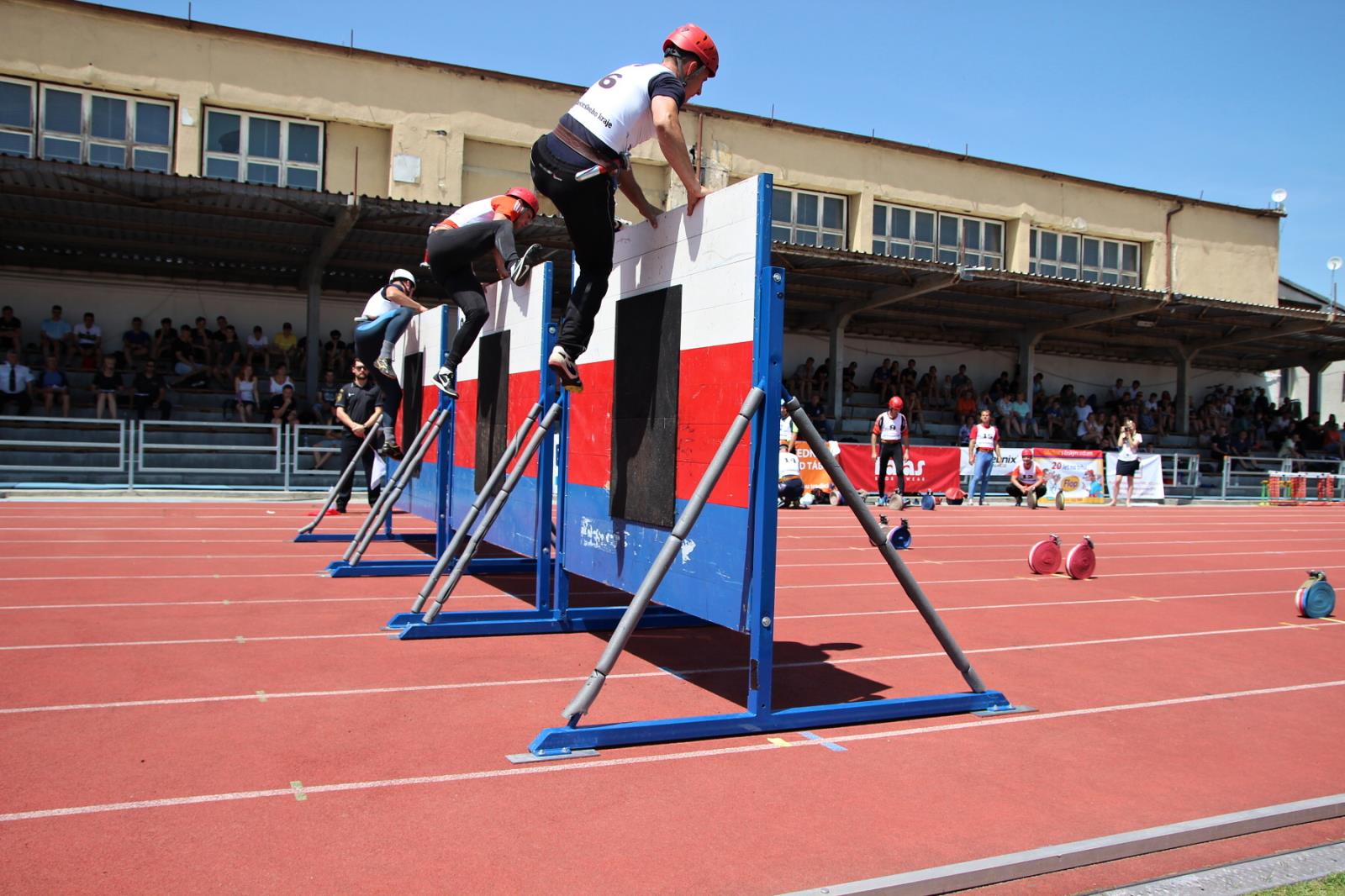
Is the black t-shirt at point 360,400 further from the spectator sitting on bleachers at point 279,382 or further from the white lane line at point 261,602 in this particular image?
the spectator sitting on bleachers at point 279,382

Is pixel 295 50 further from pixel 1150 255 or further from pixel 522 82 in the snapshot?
pixel 1150 255

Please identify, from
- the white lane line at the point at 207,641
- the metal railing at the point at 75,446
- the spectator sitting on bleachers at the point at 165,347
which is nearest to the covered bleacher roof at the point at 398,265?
the spectator sitting on bleachers at the point at 165,347

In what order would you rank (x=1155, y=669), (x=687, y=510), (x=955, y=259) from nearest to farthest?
(x=687, y=510), (x=1155, y=669), (x=955, y=259)

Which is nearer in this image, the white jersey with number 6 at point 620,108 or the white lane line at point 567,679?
the white lane line at point 567,679

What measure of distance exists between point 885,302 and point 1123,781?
74.9 ft

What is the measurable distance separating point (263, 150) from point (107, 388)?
7.17 meters

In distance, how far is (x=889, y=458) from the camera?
2095 centimetres

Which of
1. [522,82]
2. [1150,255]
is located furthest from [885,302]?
[1150,255]

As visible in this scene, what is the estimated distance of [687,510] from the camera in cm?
482

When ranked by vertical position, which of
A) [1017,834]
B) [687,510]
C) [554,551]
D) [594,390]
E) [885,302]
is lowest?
[1017,834]

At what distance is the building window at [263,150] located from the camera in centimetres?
2320

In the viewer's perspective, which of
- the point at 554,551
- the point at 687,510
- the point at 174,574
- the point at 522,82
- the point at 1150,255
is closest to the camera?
the point at 687,510

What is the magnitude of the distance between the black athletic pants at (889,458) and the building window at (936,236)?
441 inches

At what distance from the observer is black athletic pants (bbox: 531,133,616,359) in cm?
580
